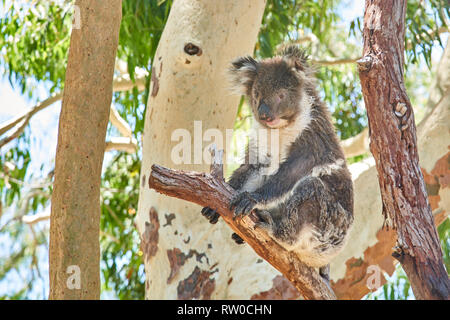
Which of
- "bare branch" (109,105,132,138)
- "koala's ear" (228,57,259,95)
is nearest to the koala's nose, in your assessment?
"koala's ear" (228,57,259,95)

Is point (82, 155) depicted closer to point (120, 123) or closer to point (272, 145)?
point (272, 145)

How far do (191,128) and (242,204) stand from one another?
1.87 m

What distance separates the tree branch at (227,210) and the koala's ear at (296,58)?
1.00 m

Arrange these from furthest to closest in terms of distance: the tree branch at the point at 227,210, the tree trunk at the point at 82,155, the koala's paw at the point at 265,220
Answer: the tree trunk at the point at 82,155
the koala's paw at the point at 265,220
the tree branch at the point at 227,210

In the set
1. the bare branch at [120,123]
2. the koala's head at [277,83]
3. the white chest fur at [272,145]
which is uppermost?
the bare branch at [120,123]

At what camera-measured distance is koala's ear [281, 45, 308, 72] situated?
3551mm

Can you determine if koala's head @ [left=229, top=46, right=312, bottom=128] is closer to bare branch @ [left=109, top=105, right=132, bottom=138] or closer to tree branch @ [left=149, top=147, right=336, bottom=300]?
tree branch @ [left=149, top=147, right=336, bottom=300]

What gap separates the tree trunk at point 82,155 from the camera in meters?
3.24

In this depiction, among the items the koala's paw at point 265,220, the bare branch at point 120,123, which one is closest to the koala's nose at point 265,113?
the koala's paw at point 265,220

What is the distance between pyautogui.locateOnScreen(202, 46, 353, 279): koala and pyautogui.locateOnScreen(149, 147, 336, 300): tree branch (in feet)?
0.20

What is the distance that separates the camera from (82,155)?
3.29 metres

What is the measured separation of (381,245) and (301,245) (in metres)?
1.76

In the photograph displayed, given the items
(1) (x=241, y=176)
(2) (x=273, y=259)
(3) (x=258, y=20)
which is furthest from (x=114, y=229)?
(2) (x=273, y=259)

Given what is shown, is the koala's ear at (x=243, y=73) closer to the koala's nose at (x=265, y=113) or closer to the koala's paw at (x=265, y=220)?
the koala's nose at (x=265, y=113)
